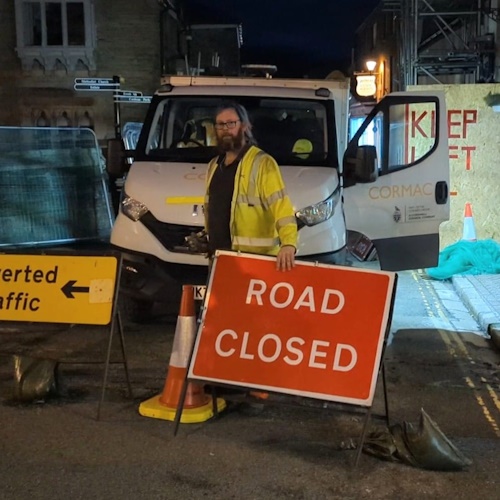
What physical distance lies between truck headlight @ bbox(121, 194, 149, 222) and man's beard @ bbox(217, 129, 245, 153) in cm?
206

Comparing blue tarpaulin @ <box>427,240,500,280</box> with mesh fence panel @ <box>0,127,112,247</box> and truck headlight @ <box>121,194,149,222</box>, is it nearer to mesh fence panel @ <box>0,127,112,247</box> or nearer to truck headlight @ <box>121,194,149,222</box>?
truck headlight @ <box>121,194,149,222</box>

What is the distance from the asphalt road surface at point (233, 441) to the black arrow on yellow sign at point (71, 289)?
465mm

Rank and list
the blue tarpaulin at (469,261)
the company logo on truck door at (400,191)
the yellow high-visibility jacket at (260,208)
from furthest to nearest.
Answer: the blue tarpaulin at (469,261) → the company logo on truck door at (400,191) → the yellow high-visibility jacket at (260,208)

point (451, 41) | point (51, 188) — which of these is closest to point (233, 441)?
point (51, 188)

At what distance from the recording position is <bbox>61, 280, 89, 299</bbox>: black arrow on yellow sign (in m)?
5.54

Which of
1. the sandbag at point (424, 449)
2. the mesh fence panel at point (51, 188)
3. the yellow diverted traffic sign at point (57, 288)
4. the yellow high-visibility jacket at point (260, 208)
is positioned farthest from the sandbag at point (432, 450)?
the mesh fence panel at point (51, 188)

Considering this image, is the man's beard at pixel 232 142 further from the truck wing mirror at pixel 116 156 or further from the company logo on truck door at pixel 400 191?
the company logo on truck door at pixel 400 191

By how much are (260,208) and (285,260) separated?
0.60 m

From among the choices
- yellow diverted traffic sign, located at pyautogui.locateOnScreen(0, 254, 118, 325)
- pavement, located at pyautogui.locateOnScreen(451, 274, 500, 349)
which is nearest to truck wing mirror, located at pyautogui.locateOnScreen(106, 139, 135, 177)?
yellow diverted traffic sign, located at pyautogui.locateOnScreen(0, 254, 118, 325)

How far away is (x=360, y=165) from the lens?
Answer: 7.46 m

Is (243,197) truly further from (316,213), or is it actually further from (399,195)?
(399,195)

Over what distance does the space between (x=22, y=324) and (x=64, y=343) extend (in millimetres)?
1720

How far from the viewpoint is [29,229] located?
12.4 m

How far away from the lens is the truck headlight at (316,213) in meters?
6.91
